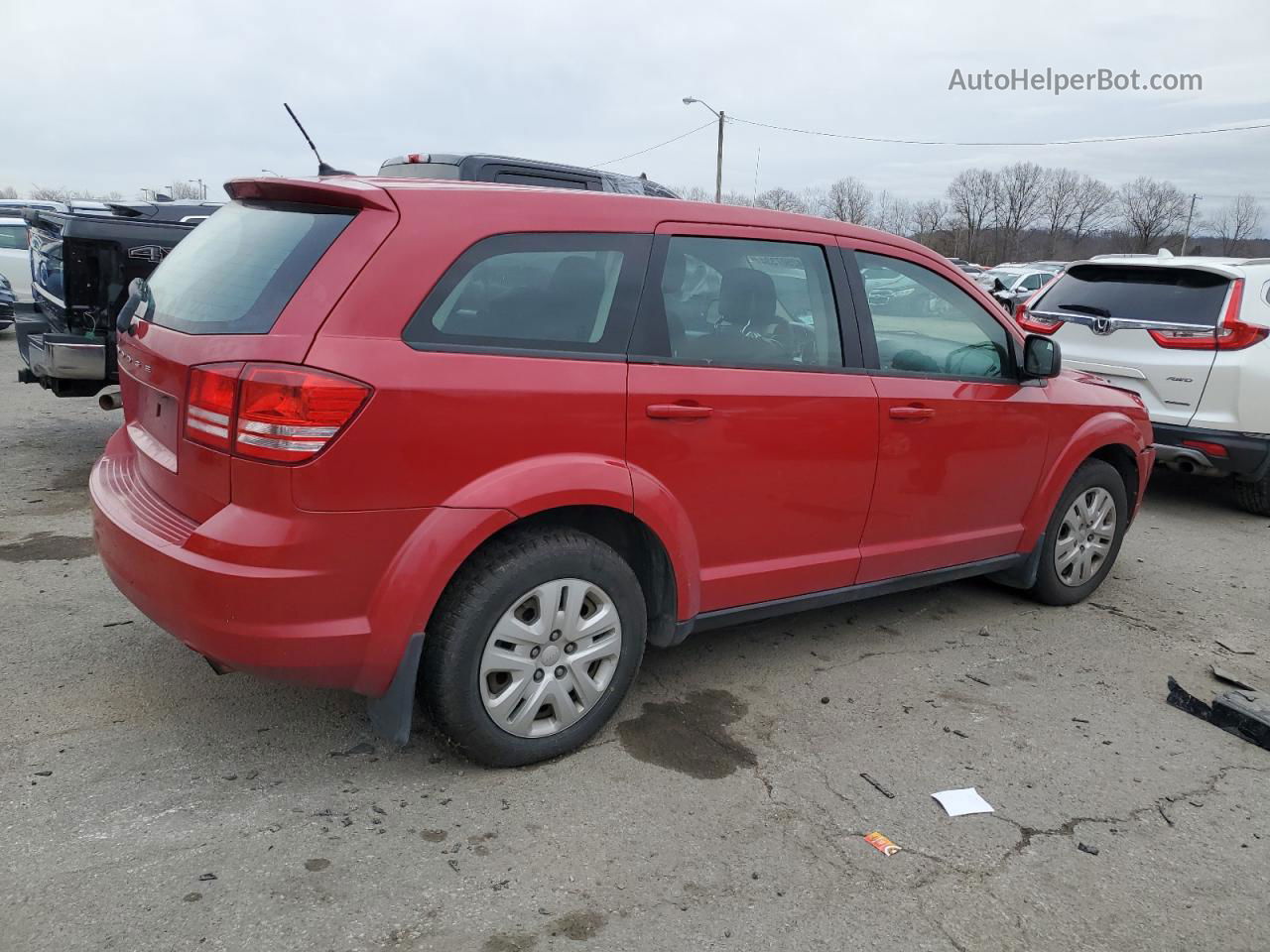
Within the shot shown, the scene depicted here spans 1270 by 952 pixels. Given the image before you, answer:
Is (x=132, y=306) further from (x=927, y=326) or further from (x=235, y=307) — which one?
(x=927, y=326)

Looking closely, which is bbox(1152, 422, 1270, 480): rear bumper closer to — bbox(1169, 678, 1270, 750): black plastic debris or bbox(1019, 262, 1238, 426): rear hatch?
bbox(1019, 262, 1238, 426): rear hatch

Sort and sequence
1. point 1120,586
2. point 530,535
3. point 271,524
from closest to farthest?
point 271,524 < point 530,535 < point 1120,586

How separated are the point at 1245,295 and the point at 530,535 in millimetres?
5935

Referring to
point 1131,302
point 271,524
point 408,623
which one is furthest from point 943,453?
point 1131,302

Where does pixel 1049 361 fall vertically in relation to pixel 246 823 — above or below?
above

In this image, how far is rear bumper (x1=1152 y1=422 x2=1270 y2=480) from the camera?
6613mm

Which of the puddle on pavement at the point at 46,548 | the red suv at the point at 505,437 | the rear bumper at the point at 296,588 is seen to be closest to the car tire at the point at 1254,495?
the red suv at the point at 505,437

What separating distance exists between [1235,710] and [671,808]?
2.27 meters

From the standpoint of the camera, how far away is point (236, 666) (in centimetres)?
274

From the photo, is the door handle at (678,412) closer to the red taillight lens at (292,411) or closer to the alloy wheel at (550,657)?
the alloy wheel at (550,657)

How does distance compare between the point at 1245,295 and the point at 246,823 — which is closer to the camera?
the point at 246,823

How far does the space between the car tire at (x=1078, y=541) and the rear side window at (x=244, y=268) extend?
3597 millimetres

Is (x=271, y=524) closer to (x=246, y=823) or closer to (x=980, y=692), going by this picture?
(x=246, y=823)

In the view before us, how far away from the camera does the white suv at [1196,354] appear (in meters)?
6.58
